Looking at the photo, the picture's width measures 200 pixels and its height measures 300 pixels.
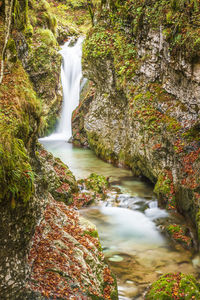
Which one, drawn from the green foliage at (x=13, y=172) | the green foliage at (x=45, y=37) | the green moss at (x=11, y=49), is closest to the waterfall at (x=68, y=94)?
the green foliage at (x=45, y=37)

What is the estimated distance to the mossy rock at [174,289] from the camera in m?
5.07

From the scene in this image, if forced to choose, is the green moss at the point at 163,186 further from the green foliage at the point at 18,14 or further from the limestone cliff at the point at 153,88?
the green foliage at the point at 18,14

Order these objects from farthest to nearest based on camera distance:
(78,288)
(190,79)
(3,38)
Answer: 1. (190,79)
2. (3,38)
3. (78,288)

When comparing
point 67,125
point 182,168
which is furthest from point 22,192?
point 67,125

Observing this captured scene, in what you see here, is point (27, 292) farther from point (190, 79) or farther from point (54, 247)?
point (190, 79)

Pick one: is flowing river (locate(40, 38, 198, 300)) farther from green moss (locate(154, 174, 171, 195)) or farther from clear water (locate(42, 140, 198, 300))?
green moss (locate(154, 174, 171, 195))

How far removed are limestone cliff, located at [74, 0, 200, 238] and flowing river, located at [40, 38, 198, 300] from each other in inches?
36.6

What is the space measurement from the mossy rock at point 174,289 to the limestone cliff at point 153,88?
8.51 ft

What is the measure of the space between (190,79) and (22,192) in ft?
24.5

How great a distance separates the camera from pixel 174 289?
5.27 m

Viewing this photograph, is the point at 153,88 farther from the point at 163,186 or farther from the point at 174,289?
the point at 174,289

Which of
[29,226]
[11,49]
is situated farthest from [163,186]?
[11,49]

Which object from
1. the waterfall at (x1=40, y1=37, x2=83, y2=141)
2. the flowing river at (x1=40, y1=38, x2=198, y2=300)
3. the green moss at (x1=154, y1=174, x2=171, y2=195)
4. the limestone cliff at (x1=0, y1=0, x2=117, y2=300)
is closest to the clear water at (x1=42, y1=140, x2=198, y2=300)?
the flowing river at (x1=40, y1=38, x2=198, y2=300)

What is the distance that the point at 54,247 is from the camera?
495 cm
